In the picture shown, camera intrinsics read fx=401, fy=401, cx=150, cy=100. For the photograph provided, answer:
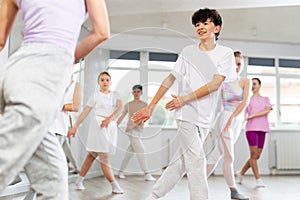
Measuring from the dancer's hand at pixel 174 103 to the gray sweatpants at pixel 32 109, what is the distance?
0.93 meters

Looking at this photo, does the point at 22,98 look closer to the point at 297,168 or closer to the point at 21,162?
the point at 21,162

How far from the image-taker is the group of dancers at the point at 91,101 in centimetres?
95

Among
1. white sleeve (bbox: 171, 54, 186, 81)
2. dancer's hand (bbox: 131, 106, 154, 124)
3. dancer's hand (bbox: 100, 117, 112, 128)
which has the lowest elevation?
dancer's hand (bbox: 100, 117, 112, 128)

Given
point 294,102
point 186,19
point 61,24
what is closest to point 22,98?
point 61,24

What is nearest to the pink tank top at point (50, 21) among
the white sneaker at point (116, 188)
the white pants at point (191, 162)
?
the white pants at point (191, 162)

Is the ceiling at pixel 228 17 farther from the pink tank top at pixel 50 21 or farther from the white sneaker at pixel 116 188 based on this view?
the pink tank top at pixel 50 21

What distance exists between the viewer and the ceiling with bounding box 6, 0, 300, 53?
4.32 metres

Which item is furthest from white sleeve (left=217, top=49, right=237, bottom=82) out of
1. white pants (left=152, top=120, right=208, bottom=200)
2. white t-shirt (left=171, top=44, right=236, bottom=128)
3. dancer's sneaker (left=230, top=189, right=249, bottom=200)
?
dancer's sneaker (left=230, top=189, right=249, bottom=200)

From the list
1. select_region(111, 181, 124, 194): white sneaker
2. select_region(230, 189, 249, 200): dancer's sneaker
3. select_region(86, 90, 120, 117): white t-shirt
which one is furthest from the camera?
select_region(111, 181, 124, 194): white sneaker

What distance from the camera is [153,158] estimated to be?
2.18m

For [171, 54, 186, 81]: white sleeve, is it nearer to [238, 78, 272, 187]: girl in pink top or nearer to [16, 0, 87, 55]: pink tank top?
[16, 0, 87, 55]: pink tank top

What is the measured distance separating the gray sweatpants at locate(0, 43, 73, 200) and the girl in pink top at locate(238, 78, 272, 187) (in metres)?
3.83

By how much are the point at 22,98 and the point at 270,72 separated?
677 centimetres

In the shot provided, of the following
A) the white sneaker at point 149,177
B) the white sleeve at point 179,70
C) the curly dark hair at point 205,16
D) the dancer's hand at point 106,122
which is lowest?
the white sneaker at point 149,177
